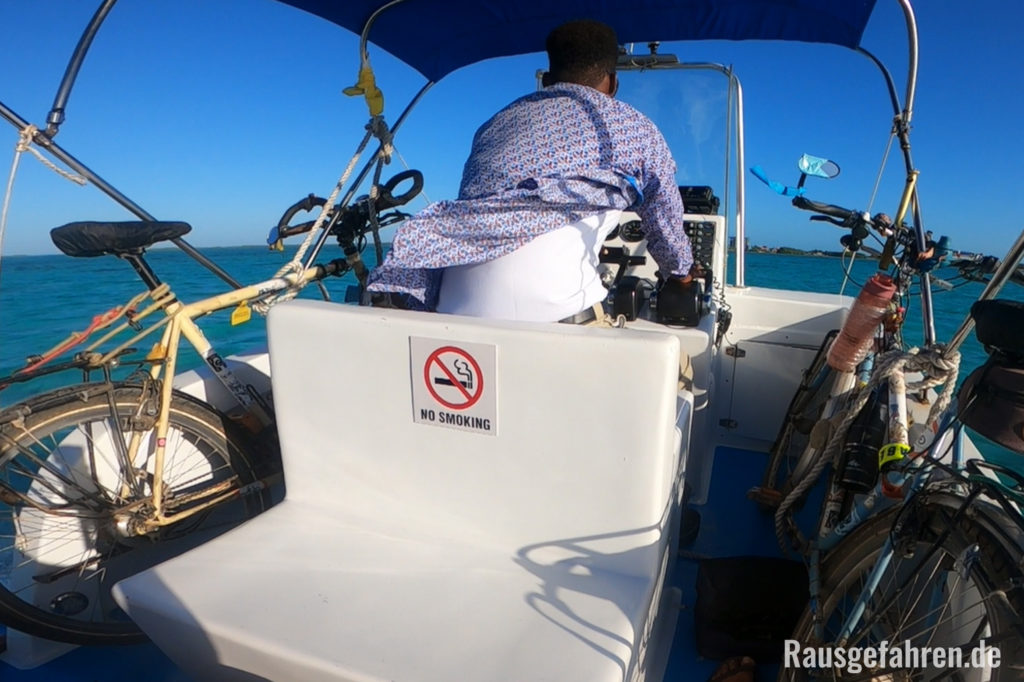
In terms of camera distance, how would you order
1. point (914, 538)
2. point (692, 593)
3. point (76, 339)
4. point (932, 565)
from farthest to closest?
point (692, 593), point (76, 339), point (932, 565), point (914, 538)

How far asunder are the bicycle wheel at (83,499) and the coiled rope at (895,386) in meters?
1.92

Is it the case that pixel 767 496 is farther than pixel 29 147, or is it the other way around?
pixel 767 496

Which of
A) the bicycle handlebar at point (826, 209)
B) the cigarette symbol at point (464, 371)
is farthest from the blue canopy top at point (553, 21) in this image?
the cigarette symbol at point (464, 371)

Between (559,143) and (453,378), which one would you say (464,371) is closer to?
(453,378)

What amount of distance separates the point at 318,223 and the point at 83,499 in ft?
4.05

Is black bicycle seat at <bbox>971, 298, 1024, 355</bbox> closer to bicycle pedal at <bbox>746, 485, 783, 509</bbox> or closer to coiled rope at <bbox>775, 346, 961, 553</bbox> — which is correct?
coiled rope at <bbox>775, 346, 961, 553</bbox>

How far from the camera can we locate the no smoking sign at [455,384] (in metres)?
1.29

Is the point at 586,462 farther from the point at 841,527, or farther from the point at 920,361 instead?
the point at 920,361

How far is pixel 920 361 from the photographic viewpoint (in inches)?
58.3

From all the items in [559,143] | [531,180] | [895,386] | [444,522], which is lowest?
[444,522]

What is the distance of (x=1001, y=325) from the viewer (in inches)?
38.5


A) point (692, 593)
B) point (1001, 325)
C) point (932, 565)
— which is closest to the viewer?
point (1001, 325)

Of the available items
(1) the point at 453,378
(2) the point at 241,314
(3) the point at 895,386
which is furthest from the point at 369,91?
(3) the point at 895,386

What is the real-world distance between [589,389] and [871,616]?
83 cm
